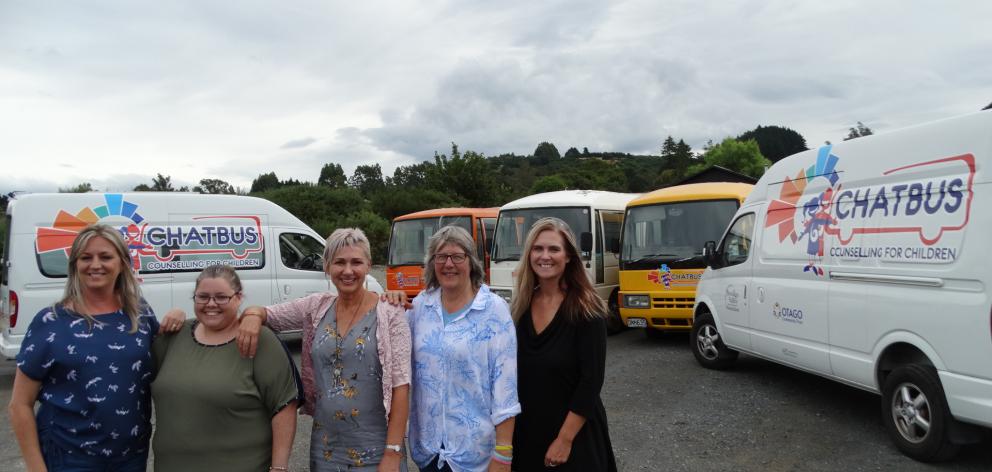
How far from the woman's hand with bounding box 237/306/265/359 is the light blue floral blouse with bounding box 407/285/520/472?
65 cm

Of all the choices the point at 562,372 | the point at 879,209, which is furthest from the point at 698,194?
the point at 562,372

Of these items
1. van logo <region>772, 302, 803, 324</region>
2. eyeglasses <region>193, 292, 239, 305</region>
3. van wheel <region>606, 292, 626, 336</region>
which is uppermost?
eyeglasses <region>193, 292, 239, 305</region>

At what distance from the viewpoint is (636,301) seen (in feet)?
31.0

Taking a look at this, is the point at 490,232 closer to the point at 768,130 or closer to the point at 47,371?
the point at 47,371

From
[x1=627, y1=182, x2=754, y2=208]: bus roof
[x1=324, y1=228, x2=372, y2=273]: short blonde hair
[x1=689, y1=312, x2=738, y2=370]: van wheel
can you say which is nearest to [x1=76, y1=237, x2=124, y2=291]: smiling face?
[x1=324, y1=228, x2=372, y2=273]: short blonde hair

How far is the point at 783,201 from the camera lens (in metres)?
6.51

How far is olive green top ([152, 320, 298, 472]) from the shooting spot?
241cm

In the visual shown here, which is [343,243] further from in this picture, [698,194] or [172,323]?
[698,194]

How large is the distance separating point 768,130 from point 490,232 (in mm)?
101378

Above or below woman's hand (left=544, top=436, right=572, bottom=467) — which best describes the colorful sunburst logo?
above

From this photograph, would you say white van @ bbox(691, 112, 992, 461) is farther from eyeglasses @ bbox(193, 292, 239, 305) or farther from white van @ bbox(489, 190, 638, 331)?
eyeglasses @ bbox(193, 292, 239, 305)

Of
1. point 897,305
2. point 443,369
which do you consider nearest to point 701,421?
point 897,305

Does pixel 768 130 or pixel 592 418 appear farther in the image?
pixel 768 130

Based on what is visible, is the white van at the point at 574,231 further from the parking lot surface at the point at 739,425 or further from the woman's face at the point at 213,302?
the woman's face at the point at 213,302
